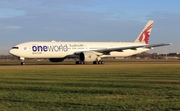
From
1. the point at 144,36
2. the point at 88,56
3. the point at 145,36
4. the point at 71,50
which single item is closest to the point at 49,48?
the point at 71,50

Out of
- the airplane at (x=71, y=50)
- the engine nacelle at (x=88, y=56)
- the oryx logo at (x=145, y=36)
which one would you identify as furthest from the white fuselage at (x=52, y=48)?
the oryx logo at (x=145, y=36)

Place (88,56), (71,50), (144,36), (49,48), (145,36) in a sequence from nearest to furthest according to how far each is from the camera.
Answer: (49,48)
(88,56)
(71,50)
(144,36)
(145,36)

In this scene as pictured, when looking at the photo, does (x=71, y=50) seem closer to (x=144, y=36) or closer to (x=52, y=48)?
(x=52, y=48)

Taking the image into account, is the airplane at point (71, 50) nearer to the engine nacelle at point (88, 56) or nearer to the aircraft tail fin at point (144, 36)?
the engine nacelle at point (88, 56)

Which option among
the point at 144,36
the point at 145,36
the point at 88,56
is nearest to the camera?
the point at 88,56

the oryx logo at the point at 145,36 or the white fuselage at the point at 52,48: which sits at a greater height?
the oryx logo at the point at 145,36

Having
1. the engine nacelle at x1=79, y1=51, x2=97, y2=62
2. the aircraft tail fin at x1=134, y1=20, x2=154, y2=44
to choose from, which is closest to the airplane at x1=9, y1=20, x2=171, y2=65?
the engine nacelle at x1=79, y1=51, x2=97, y2=62

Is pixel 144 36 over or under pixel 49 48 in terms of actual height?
over

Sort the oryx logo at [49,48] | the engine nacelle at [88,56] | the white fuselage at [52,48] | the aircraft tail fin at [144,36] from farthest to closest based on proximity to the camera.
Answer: the aircraft tail fin at [144,36]
the engine nacelle at [88,56]
the oryx logo at [49,48]
the white fuselage at [52,48]

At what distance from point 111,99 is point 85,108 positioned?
7.23ft

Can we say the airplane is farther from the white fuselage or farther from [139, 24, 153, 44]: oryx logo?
[139, 24, 153, 44]: oryx logo

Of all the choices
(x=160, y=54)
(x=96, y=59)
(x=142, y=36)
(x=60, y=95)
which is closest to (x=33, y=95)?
(x=60, y=95)

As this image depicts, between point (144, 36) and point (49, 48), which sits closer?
point (49, 48)

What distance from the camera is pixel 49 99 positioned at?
12547 millimetres
